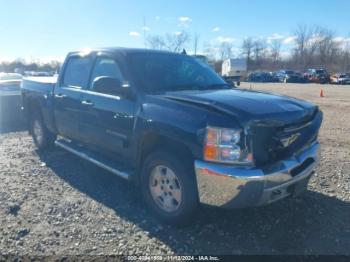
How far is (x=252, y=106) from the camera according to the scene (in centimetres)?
323

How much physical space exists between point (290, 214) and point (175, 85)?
2088 mm

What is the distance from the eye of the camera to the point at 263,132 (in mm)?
3033

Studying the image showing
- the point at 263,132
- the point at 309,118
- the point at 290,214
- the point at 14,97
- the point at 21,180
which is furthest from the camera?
the point at 14,97

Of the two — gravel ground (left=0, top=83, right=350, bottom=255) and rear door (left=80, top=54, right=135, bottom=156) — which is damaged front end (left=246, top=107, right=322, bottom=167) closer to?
gravel ground (left=0, top=83, right=350, bottom=255)

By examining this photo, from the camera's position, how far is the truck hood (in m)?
3.04

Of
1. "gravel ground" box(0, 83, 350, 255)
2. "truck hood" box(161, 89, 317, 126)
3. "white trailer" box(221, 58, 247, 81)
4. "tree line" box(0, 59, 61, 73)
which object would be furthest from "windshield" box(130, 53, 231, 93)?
"tree line" box(0, 59, 61, 73)

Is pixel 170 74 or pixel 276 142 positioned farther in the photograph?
pixel 170 74

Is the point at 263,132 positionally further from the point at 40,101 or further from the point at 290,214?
the point at 40,101

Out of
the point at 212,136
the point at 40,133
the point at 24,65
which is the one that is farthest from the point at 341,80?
the point at 24,65

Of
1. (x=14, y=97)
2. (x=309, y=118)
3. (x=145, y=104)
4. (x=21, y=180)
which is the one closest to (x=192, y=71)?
(x=145, y=104)

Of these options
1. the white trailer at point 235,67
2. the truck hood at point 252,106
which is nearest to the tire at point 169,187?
the truck hood at point 252,106

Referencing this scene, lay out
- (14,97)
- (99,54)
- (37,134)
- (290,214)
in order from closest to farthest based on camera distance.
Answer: (290,214), (99,54), (37,134), (14,97)

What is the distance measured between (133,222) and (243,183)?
145 centimetres

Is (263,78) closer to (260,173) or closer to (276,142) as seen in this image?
(276,142)
